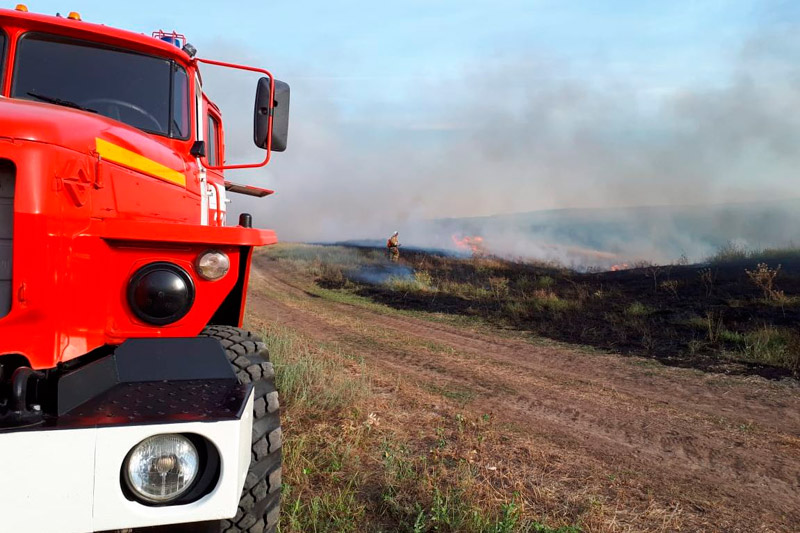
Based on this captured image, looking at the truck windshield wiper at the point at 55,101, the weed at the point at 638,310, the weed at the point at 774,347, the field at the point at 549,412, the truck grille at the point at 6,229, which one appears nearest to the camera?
the truck grille at the point at 6,229

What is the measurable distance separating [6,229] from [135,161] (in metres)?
0.78

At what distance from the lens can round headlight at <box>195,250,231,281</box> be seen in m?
2.64

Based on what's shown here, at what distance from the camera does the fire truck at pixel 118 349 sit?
5.83ft

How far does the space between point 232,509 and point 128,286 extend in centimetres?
110

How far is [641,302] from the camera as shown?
38.6ft

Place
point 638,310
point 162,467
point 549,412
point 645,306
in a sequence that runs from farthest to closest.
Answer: point 645,306 < point 638,310 < point 549,412 < point 162,467

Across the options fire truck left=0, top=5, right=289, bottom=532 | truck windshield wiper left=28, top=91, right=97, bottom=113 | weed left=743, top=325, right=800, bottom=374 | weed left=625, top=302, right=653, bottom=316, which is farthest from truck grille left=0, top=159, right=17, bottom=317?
weed left=625, top=302, right=653, bottom=316

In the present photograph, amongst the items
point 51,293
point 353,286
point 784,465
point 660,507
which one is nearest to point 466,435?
point 660,507

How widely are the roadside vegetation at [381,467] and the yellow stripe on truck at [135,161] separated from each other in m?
1.93

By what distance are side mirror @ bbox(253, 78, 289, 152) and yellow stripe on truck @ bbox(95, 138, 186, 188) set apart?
0.61 metres

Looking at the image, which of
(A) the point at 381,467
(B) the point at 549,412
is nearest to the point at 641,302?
(B) the point at 549,412

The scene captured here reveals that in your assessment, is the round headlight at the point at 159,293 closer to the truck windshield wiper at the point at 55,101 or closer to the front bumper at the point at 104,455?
the front bumper at the point at 104,455

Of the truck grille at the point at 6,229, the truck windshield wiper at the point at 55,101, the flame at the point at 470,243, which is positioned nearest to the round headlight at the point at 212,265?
the truck grille at the point at 6,229

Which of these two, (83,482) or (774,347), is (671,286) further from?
(83,482)
